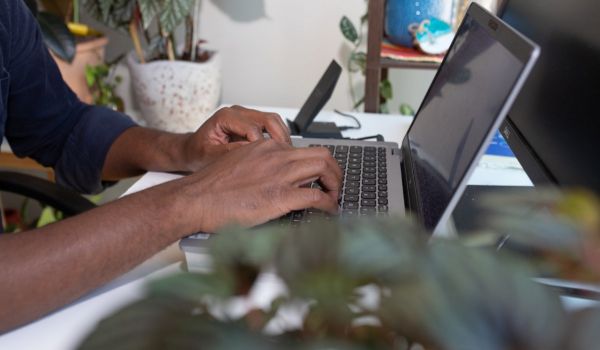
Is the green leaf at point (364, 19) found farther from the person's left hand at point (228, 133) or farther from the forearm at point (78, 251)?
the forearm at point (78, 251)

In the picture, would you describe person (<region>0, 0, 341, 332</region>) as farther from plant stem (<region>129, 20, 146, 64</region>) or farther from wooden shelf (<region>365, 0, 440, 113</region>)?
plant stem (<region>129, 20, 146, 64</region>)

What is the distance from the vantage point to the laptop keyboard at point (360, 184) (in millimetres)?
720

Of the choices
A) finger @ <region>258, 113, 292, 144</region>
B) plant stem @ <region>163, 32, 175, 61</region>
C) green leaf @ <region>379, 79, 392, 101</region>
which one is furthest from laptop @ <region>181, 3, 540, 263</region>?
plant stem @ <region>163, 32, 175, 61</region>

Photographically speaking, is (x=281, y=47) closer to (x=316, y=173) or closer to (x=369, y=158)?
(x=369, y=158)

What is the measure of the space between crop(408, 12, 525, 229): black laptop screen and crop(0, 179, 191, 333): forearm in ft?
0.93

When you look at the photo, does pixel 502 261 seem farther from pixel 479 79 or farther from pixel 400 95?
pixel 400 95

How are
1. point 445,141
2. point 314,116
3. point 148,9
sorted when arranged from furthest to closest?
point 148,9, point 314,116, point 445,141

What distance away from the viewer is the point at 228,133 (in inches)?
36.2

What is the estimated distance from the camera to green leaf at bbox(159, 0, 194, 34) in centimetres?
170

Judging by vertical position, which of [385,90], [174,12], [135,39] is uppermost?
[174,12]

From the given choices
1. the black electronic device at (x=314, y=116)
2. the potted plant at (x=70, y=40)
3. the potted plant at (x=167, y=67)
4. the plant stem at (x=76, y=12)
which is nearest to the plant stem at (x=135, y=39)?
the potted plant at (x=167, y=67)

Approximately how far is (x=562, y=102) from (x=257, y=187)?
0.36 m

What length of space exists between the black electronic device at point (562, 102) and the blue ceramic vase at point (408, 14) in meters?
0.47

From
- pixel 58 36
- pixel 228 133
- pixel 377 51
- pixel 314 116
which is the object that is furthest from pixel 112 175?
pixel 58 36
